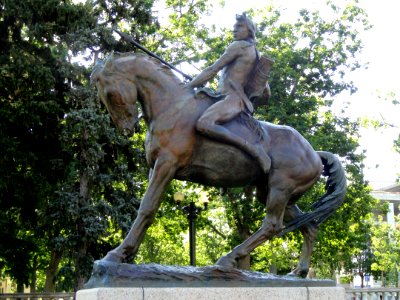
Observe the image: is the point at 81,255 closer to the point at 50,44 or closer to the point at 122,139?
the point at 122,139

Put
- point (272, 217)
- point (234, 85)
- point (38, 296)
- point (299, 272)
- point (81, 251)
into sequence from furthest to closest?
point (81, 251), point (38, 296), point (299, 272), point (234, 85), point (272, 217)

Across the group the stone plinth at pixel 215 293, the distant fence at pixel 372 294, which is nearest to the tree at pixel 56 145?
the distant fence at pixel 372 294

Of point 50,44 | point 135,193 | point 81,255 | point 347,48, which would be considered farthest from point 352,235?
point 50,44

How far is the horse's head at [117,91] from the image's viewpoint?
8.06 meters

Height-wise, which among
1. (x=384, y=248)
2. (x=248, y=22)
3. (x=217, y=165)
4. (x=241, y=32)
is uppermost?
(x=384, y=248)

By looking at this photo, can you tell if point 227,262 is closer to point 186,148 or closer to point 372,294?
point 186,148

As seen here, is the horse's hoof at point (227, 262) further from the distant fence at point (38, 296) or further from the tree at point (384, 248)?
the tree at point (384, 248)

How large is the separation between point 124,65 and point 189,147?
1278 mm

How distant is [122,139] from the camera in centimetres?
2300

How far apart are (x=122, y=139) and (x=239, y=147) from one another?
594 inches

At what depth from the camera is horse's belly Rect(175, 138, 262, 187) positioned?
823 centimetres

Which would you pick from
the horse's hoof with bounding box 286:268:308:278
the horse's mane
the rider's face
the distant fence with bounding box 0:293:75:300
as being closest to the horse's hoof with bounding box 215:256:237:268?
the horse's hoof with bounding box 286:268:308:278

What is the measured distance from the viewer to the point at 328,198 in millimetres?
9102

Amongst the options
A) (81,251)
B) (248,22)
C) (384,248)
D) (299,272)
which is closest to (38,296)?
(81,251)
